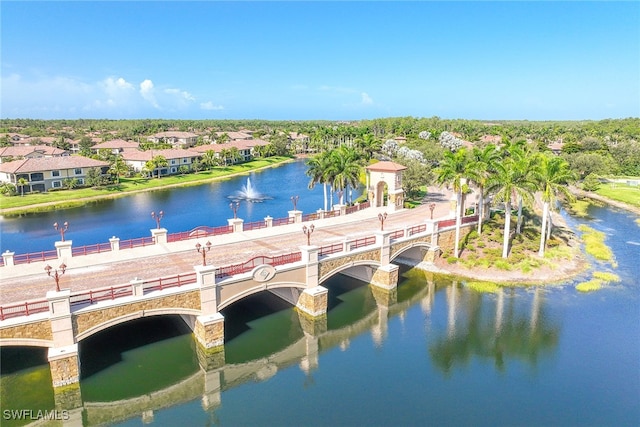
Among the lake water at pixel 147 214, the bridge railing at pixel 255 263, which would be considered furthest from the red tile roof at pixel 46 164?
the bridge railing at pixel 255 263

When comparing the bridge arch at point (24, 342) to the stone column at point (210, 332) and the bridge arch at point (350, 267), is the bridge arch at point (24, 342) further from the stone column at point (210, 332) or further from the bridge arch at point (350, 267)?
the bridge arch at point (350, 267)

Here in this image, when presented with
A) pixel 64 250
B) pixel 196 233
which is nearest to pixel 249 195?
pixel 196 233

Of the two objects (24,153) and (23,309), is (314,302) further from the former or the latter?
(24,153)

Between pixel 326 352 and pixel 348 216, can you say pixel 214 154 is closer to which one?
pixel 348 216

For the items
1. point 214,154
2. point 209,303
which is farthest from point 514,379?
point 214,154

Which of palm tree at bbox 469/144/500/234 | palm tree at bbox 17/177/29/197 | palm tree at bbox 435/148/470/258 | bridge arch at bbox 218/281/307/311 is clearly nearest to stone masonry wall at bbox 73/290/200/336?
bridge arch at bbox 218/281/307/311
